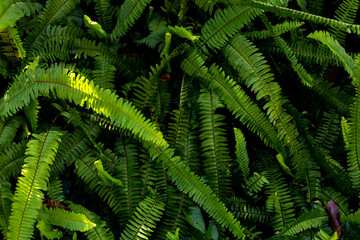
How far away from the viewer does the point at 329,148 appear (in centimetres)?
284

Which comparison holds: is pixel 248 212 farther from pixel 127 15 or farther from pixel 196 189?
pixel 127 15

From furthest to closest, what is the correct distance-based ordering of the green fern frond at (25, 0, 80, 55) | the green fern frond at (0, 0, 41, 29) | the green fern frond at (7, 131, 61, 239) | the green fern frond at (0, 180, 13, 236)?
the green fern frond at (25, 0, 80, 55), the green fern frond at (0, 0, 41, 29), the green fern frond at (0, 180, 13, 236), the green fern frond at (7, 131, 61, 239)

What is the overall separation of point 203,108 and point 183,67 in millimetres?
411

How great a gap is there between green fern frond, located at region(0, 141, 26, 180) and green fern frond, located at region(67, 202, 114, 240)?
52 cm

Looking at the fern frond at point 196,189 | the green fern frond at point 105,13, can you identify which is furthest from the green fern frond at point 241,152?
the green fern frond at point 105,13

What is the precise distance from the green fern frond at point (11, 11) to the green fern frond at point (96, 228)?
1473 mm

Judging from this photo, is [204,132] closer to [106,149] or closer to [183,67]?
[183,67]

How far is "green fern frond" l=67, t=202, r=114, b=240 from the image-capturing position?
2334 mm

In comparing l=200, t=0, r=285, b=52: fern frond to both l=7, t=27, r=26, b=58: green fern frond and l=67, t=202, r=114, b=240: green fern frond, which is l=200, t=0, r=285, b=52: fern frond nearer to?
l=7, t=27, r=26, b=58: green fern frond

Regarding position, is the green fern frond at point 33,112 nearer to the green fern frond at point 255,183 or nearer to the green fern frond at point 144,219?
the green fern frond at point 144,219

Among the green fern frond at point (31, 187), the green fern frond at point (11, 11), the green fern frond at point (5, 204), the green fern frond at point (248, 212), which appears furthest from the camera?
the green fern frond at point (248, 212)

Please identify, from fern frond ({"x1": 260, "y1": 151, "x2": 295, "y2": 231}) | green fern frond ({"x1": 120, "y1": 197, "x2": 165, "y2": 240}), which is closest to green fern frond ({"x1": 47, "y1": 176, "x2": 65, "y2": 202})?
green fern frond ({"x1": 120, "y1": 197, "x2": 165, "y2": 240})

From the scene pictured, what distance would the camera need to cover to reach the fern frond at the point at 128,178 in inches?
99.3

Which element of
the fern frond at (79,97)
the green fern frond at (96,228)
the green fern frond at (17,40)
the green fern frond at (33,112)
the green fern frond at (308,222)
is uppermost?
the green fern frond at (17,40)
